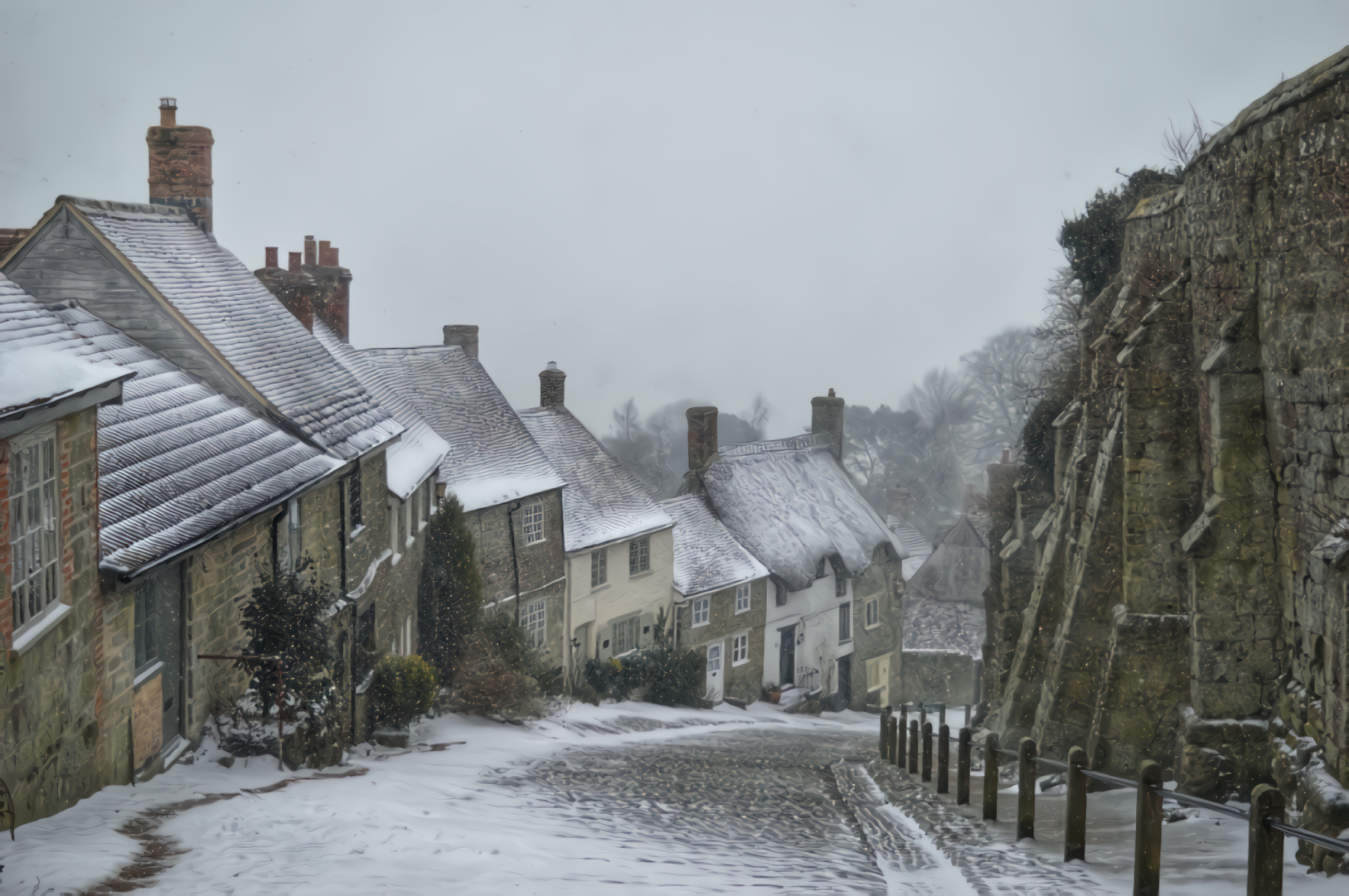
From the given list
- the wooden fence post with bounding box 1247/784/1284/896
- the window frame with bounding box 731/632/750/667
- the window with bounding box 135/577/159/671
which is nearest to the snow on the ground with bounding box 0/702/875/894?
the window with bounding box 135/577/159/671

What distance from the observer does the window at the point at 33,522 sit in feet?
20.8

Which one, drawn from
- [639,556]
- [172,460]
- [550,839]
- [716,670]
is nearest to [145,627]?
[172,460]

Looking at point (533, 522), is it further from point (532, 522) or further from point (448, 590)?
point (448, 590)

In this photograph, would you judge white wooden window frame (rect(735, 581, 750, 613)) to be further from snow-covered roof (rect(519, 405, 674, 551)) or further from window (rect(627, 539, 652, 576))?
window (rect(627, 539, 652, 576))

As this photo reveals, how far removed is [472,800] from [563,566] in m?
16.6

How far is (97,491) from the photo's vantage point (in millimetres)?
7613

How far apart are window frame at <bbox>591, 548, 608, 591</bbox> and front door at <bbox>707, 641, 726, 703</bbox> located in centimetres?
441

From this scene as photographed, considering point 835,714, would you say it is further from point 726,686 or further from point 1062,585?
point 1062,585

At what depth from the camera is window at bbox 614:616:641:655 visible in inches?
1104

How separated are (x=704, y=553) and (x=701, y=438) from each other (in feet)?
17.3

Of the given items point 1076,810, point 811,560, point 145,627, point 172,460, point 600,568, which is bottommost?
point 811,560

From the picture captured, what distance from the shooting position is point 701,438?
3516 cm

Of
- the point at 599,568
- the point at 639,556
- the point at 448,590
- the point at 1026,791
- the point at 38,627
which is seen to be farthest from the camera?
the point at 639,556

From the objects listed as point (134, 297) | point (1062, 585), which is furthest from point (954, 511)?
point (134, 297)
